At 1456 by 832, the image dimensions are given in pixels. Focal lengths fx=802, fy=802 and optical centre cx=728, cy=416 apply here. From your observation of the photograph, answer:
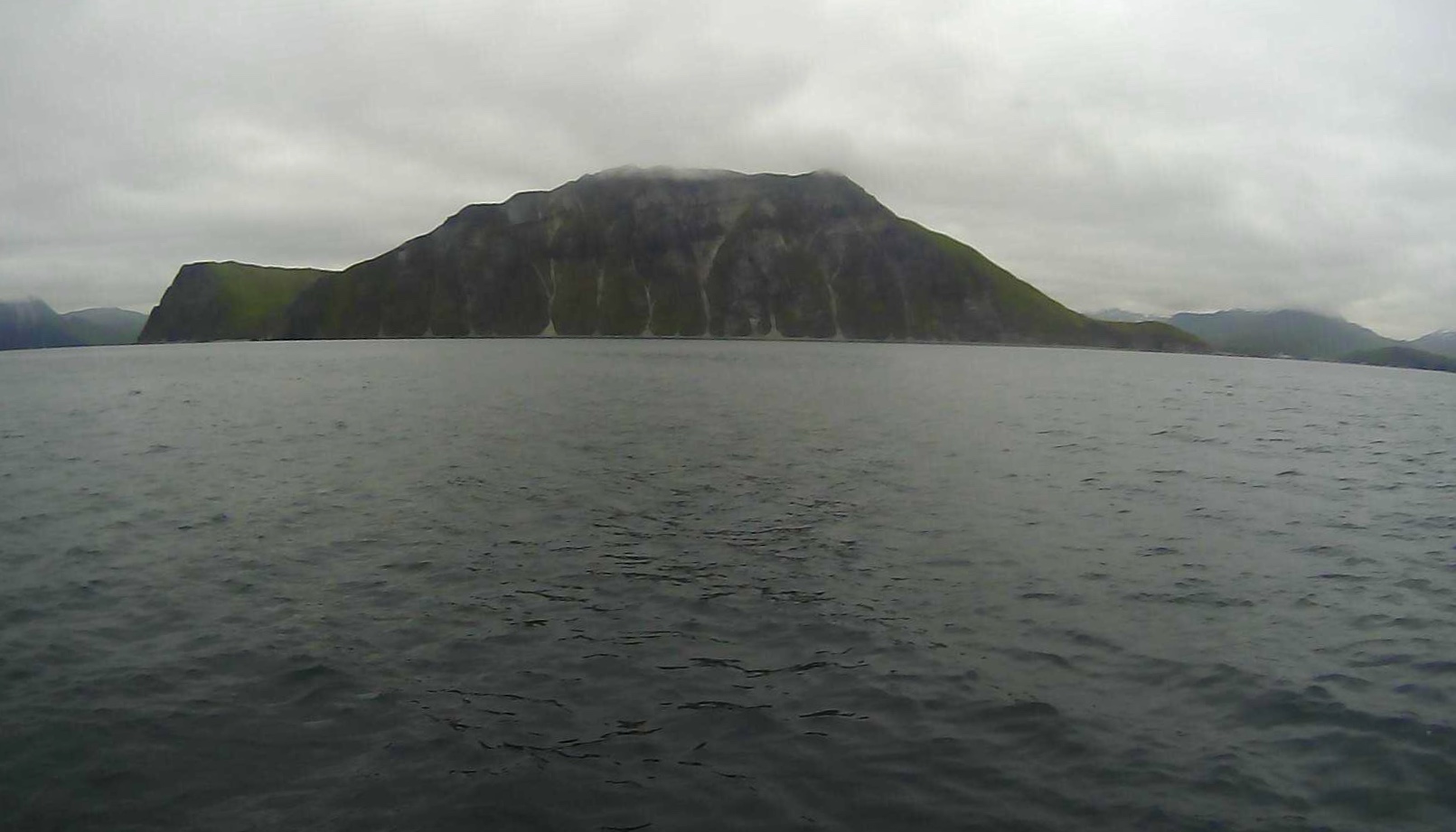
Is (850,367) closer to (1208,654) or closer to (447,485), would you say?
(447,485)

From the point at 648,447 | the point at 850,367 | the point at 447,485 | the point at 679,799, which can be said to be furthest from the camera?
the point at 850,367

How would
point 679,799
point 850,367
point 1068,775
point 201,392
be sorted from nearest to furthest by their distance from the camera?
point 679,799 → point 1068,775 → point 201,392 → point 850,367

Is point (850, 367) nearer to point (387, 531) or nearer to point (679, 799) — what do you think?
point (387, 531)

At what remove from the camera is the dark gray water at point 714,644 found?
12.6 m

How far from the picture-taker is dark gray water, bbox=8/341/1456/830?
12.6 m

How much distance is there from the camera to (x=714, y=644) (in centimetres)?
1844

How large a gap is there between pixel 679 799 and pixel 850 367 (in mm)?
144312

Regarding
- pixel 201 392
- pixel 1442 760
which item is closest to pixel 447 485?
pixel 1442 760

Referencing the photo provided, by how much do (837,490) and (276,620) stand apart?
74.1 ft

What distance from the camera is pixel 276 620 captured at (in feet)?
63.2

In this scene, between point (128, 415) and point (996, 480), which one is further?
point (128, 415)

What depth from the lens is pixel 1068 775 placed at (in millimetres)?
13242

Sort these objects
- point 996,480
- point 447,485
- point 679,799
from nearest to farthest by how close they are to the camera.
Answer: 1. point 679,799
2. point 447,485
3. point 996,480

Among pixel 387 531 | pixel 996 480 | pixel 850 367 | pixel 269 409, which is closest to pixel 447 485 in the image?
pixel 387 531
